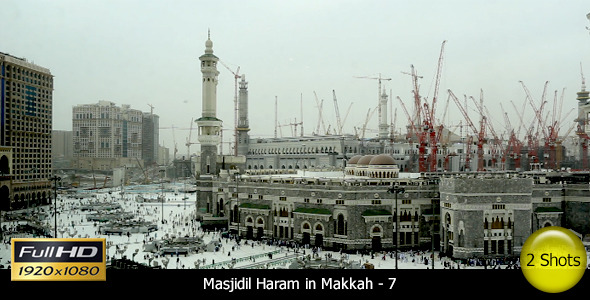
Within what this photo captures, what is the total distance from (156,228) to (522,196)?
1085 inches

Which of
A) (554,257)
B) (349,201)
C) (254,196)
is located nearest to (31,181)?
(254,196)

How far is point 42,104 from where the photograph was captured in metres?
50.2

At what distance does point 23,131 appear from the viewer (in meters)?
48.5

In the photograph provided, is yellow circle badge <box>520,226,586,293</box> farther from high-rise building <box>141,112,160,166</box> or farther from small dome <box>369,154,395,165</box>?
high-rise building <box>141,112,160,166</box>

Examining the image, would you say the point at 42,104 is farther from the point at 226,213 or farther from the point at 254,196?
the point at 254,196

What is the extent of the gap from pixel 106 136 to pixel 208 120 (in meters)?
24.9

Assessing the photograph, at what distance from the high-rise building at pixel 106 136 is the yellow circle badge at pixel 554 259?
46.9 m

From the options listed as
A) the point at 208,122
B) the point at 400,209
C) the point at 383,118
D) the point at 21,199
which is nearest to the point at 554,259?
the point at 400,209

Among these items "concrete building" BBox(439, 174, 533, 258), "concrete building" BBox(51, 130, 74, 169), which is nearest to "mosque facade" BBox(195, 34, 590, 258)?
"concrete building" BBox(439, 174, 533, 258)

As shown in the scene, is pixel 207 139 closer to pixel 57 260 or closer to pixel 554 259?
pixel 57 260

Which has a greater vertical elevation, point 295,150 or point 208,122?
point 208,122

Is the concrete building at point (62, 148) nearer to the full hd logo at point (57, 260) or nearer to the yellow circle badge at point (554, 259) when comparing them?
the full hd logo at point (57, 260)

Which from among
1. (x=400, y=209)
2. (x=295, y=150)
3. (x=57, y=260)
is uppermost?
(x=295, y=150)

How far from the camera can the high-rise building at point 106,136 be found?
5416 centimetres
